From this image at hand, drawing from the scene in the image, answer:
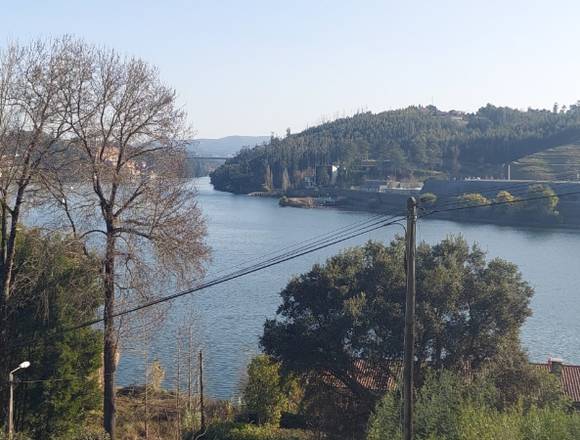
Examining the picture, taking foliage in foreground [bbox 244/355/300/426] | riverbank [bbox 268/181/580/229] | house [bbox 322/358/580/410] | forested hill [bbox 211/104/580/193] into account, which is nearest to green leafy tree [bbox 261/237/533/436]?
house [bbox 322/358/580/410]

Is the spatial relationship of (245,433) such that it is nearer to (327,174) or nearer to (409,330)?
(409,330)

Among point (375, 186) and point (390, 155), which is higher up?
point (390, 155)

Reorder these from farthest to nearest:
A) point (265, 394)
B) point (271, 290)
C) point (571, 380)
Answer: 1. point (271, 290)
2. point (571, 380)
3. point (265, 394)

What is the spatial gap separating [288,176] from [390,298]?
58989 millimetres

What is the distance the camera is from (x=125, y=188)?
788cm

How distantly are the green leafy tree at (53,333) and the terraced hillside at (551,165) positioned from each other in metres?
47.3

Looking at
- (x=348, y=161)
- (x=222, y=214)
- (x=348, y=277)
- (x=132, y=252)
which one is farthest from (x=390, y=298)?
(x=348, y=161)

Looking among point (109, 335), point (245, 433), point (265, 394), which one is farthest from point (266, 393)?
point (109, 335)

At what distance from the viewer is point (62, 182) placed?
25.3ft

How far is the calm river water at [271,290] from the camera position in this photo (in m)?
14.9

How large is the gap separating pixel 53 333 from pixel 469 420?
193 inches

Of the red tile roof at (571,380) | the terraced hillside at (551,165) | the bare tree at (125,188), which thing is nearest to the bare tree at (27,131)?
the bare tree at (125,188)

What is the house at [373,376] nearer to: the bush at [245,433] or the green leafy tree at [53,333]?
the bush at [245,433]

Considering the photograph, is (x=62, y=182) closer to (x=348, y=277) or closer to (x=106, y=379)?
(x=106, y=379)
